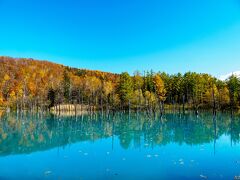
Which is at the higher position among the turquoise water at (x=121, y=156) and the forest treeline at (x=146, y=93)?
the forest treeline at (x=146, y=93)

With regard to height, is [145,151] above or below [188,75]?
below

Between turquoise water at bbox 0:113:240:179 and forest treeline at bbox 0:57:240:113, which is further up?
forest treeline at bbox 0:57:240:113

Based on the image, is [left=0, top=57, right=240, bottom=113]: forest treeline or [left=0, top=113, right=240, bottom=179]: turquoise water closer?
[left=0, top=113, right=240, bottom=179]: turquoise water

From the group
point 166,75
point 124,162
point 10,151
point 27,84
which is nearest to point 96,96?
point 166,75

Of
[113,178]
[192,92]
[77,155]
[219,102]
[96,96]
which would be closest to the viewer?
[113,178]

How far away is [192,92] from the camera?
93.7 metres

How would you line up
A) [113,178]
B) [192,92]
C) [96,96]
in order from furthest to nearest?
[96,96]
[192,92]
[113,178]

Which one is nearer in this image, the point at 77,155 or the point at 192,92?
the point at 77,155

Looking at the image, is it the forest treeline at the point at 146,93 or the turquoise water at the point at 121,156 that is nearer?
the turquoise water at the point at 121,156

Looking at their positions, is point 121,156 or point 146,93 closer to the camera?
point 121,156

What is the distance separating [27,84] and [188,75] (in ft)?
224

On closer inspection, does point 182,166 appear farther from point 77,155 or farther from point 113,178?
point 77,155

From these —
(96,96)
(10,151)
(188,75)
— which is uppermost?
(188,75)

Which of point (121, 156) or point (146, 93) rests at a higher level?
point (146, 93)
